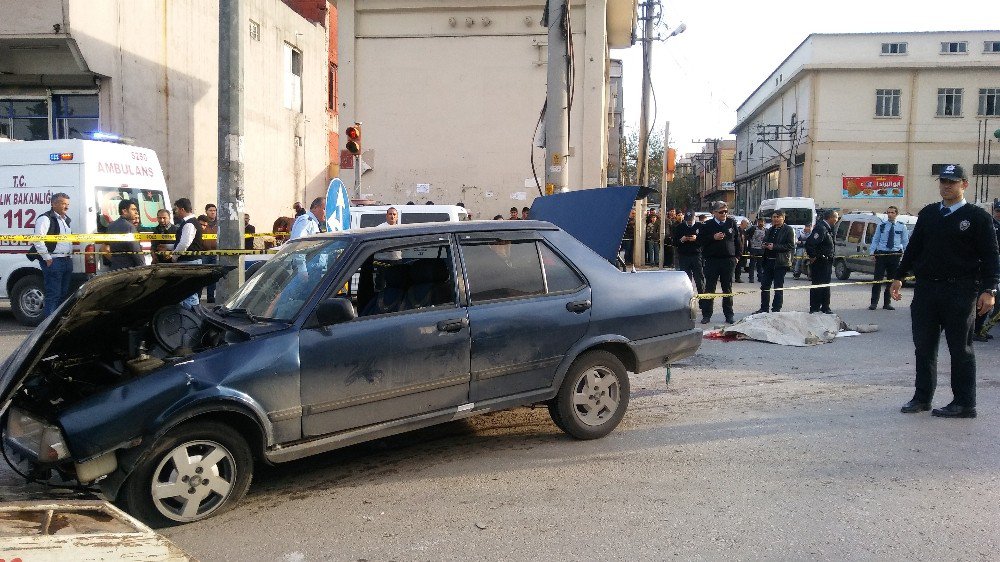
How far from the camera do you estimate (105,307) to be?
4.32 metres

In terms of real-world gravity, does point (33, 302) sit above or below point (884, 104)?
below

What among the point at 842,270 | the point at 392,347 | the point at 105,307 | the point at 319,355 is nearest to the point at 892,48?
the point at 842,270

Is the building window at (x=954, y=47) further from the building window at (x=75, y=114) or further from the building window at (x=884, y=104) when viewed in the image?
the building window at (x=75, y=114)

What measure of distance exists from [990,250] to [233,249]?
7512 millimetres

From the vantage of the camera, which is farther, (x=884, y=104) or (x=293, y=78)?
(x=884, y=104)

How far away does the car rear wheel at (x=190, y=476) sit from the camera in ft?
12.9

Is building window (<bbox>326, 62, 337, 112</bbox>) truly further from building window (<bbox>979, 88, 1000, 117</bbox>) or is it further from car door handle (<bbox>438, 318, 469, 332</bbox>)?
building window (<bbox>979, 88, 1000, 117</bbox>)

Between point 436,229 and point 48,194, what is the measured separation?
840 centimetres

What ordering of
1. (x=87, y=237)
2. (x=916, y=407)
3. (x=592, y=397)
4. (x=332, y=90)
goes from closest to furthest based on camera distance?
1. (x=592, y=397)
2. (x=916, y=407)
3. (x=87, y=237)
4. (x=332, y=90)

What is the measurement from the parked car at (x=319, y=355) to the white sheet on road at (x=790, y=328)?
4347 mm

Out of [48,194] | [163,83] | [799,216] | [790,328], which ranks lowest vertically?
[790,328]

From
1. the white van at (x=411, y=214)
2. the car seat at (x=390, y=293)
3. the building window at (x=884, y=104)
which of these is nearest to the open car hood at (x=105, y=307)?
the car seat at (x=390, y=293)

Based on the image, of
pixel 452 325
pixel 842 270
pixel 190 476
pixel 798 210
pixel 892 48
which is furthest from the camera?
pixel 892 48

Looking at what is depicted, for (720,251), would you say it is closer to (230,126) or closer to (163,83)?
(230,126)
